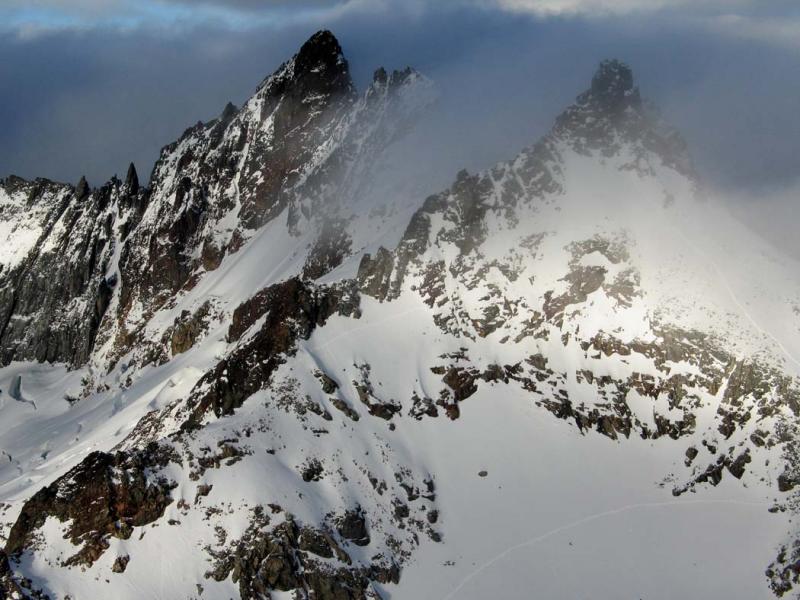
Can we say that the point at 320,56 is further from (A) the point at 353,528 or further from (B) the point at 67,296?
(A) the point at 353,528

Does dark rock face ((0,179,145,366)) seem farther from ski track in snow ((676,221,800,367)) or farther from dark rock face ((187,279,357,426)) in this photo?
ski track in snow ((676,221,800,367))

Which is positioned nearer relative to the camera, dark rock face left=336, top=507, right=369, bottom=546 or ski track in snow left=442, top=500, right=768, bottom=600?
dark rock face left=336, top=507, right=369, bottom=546

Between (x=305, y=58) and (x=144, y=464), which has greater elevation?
(x=305, y=58)

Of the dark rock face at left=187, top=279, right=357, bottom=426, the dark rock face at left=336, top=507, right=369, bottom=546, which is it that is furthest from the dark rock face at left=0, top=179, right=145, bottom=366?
the dark rock face at left=336, top=507, right=369, bottom=546

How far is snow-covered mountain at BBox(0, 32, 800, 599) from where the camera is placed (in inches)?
3691

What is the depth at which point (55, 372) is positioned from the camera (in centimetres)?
17925

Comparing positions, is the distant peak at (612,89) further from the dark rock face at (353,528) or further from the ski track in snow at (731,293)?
the dark rock face at (353,528)

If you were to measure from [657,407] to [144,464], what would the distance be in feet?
181

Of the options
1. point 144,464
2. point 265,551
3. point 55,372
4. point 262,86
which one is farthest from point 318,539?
point 262,86

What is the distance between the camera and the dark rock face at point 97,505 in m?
91.3

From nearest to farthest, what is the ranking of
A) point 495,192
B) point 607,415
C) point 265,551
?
point 265,551 → point 607,415 → point 495,192

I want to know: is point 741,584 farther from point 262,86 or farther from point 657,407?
point 262,86

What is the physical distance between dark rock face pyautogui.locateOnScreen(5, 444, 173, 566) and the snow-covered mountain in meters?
0.24

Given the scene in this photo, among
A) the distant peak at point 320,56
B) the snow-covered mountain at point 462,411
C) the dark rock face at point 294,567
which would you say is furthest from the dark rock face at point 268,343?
the distant peak at point 320,56
